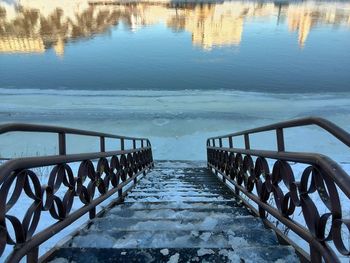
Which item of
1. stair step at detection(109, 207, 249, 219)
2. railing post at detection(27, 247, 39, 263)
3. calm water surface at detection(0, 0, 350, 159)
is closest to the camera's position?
railing post at detection(27, 247, 39, 263)

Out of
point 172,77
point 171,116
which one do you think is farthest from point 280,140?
point 172,77

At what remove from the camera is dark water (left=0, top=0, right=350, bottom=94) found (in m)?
26.5

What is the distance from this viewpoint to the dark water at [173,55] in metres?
26.5

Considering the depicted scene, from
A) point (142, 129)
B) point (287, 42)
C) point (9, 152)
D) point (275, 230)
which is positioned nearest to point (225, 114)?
point (142, 129)

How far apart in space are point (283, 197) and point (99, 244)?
148cm

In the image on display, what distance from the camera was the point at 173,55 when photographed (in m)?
35.5

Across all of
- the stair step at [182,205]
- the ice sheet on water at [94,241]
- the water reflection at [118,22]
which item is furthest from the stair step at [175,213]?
the water reflection at [118,22]

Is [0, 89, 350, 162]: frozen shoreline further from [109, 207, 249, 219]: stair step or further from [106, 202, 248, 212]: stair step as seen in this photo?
[109, 207, 249, 219]: stair step

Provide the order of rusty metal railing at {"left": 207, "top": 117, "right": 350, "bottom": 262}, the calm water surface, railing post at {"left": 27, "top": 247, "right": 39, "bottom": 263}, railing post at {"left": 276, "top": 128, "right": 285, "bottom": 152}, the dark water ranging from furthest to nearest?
the dark water < the calm water surface < railing post at {"left": 276, "top": 128, "right": 285, "bottom": 152} < railing post at {"left": 27, "top": 247, "right": 39, "bottom": 263} < rusty metal railing at {"left": 207, "top": 117, "right": 350, "bottom": 262}

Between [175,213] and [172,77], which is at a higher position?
[175,213]

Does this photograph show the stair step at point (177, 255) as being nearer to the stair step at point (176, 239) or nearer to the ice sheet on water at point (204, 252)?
the ice sheet on water at point (204, 252)

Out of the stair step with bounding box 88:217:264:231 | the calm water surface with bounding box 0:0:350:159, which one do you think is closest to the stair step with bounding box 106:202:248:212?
the stair step with bounding box 88:217:264:231

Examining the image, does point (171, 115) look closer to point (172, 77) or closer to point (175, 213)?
point (172, 77)

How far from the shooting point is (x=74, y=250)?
240 centimetres
